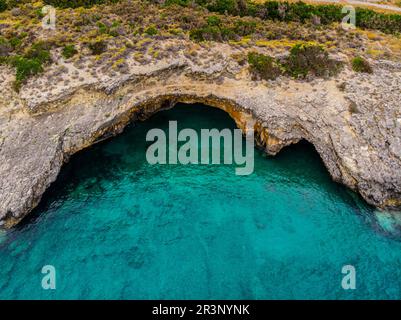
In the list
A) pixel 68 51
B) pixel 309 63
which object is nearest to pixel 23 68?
pixel 68 51

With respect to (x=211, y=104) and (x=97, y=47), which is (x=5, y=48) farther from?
(x=211, y=104)

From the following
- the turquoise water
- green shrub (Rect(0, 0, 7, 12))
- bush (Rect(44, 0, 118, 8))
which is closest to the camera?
the turquoise water

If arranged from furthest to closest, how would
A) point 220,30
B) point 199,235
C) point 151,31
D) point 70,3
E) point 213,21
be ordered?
1. point 70,3
2. point 213,21
3. point 220,30
4. point 151,31
5. point 199,235

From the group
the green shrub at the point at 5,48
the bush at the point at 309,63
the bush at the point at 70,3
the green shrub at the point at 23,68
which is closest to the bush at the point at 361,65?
the bush at the point at 309,63

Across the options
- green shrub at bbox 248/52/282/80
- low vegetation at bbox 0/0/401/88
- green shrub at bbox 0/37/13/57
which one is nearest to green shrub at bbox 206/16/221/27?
low vegetation at bbox 0/0/401/88

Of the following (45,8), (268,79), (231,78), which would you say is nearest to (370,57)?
(268,79)

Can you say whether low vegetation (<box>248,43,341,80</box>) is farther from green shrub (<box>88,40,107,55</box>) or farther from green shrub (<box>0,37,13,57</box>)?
green shrub (<box>0,37,13,57</box>)
